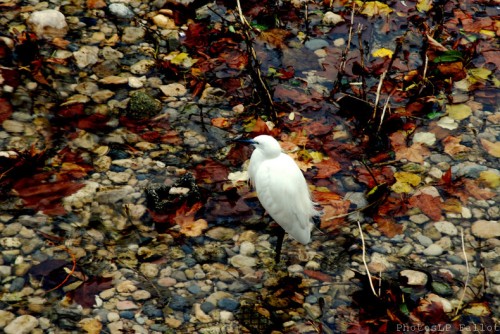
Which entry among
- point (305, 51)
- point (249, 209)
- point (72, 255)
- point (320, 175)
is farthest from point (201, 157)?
point (305, 51)

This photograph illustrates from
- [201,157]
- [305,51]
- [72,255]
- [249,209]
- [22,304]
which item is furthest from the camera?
[305,51]

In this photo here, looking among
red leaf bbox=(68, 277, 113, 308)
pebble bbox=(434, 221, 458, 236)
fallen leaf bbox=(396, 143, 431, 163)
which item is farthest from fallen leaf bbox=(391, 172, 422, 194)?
red leaf bbox=(68, 277, 113, 308)

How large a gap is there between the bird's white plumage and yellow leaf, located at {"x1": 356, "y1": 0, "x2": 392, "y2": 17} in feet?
8.26

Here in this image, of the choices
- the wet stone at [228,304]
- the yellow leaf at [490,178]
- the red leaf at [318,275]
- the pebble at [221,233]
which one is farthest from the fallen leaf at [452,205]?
the wet stone at [228,304]

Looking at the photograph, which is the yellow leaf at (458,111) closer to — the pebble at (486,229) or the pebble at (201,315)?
the pebble at (486,229)

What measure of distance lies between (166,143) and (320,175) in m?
1.07

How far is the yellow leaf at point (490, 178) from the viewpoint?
391cm

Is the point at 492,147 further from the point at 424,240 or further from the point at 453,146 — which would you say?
the point at 424,240

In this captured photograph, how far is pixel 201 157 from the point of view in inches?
158

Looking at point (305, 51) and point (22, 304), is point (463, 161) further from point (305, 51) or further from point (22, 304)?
point (22, 304)

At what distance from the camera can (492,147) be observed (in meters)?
4.19

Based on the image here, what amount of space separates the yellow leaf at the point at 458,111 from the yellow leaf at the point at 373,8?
4.16ft

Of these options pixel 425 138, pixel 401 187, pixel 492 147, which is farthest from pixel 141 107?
pixel 492 147

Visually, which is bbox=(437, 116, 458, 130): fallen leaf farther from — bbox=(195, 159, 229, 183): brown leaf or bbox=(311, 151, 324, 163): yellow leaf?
bbox=(195, 159, 229, 183): brown leaf
